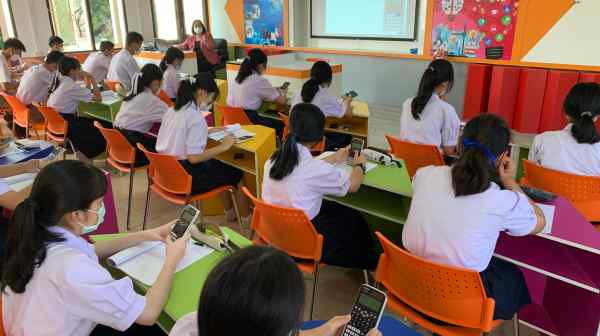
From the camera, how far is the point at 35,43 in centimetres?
816

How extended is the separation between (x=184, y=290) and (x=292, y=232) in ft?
2.22

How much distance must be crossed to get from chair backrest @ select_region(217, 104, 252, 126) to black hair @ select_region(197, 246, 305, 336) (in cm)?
324

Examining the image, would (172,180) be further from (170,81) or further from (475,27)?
(475,27)


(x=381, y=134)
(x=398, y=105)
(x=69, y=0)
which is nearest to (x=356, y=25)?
(x=398, y=105)

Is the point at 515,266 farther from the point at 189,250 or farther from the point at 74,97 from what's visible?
the point at 74,97

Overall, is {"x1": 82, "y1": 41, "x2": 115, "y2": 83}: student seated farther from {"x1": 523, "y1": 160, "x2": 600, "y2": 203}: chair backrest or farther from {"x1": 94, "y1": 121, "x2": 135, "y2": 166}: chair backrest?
{"x1": 523, "y1": 160, "x2": 600, "y2": 203}: chair backrest

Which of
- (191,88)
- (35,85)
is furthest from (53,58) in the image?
(191,88)

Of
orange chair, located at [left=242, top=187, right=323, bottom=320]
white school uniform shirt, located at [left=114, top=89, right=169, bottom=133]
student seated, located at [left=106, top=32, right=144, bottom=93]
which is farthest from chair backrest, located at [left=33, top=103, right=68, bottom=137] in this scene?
orange chair, located at [left=242, top=187, right=323, bottom=320]

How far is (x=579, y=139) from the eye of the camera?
98.0 inches

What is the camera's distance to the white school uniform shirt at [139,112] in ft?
12.0

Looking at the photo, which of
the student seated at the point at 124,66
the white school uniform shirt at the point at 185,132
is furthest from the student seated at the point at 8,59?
the white school uniform shirt at the point at 185,132

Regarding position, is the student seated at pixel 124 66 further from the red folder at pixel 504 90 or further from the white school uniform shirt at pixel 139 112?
the red folder at pixel 504 90

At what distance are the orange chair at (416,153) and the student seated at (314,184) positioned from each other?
25.9 inches

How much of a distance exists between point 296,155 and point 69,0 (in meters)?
8.53
